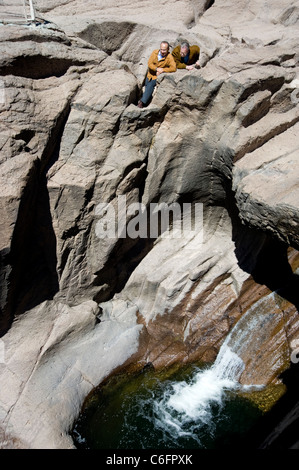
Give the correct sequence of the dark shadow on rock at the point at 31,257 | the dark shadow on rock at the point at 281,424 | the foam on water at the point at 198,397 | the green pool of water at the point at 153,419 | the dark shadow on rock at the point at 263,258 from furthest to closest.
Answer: the dark shadow on rock at the point at 263,258, the foam on water at the point at 198,397, the green pool of water at the point at 153,419, the dark shadow on rock at the point at 31,257, the dark shadow on rock at the point at 281,424

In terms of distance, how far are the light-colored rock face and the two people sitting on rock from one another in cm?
17

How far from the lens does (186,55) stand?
614 centimetres

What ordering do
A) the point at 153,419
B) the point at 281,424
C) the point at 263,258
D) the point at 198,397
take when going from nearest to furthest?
1. the point at 281,424
2. the point at 153,419
3. the point at 198,397
4. the point at 263,258

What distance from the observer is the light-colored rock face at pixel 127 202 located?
5285mm

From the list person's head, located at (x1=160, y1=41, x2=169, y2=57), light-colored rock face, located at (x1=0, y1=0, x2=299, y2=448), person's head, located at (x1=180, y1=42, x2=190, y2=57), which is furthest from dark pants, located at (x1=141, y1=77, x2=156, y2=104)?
person's head, located at (x1=180, y1=42, x2=190, y2=57)

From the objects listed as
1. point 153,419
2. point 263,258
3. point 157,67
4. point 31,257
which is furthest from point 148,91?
point 153,419

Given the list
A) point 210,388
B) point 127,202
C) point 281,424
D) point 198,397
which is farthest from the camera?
point 127,202

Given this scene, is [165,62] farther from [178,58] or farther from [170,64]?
[178,58]

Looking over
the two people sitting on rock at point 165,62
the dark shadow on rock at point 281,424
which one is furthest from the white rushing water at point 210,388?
the two people sitting on rock at point 165,62

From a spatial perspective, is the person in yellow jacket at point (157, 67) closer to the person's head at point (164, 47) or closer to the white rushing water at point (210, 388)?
the person's head at point (164, 47)

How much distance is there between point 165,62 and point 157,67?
145 millimetres

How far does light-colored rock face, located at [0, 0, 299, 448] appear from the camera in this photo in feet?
17.3
